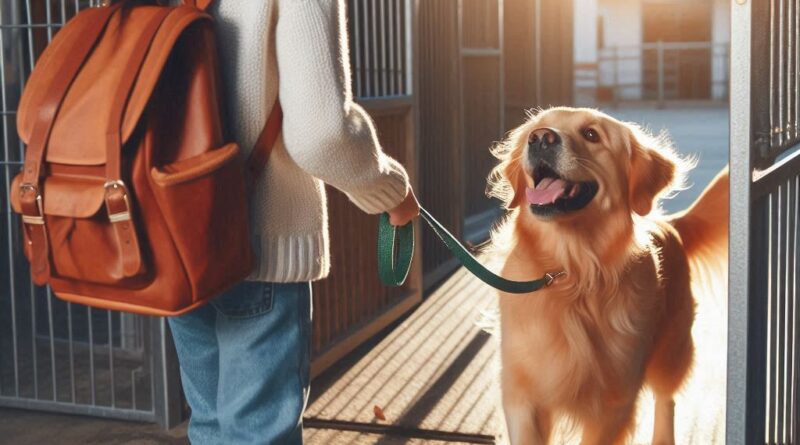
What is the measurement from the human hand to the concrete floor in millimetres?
943

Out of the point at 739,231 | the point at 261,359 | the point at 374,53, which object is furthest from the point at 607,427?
the point at 374,53

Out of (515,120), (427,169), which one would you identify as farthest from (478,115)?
(427,169)

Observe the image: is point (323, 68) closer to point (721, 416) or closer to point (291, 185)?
point (291, 185)

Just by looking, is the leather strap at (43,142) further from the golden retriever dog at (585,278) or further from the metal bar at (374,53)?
the metal bar at (374,53)

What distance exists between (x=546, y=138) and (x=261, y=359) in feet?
3.28

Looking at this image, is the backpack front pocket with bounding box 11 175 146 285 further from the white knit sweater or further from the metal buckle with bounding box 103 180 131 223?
the white knit sweater

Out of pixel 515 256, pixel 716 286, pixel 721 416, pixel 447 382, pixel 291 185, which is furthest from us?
pixel 447 382

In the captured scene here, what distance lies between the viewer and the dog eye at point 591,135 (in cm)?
272

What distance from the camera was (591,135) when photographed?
8.95 feet

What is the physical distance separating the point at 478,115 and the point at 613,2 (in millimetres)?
21660

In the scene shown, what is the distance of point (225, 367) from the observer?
2086 millimetres

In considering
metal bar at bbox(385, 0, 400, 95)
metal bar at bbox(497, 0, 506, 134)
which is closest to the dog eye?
metal bar at bbox(385, 0, 400, 95)

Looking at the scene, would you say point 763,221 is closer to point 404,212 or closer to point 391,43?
point 404,212

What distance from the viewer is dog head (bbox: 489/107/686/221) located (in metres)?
2.66
